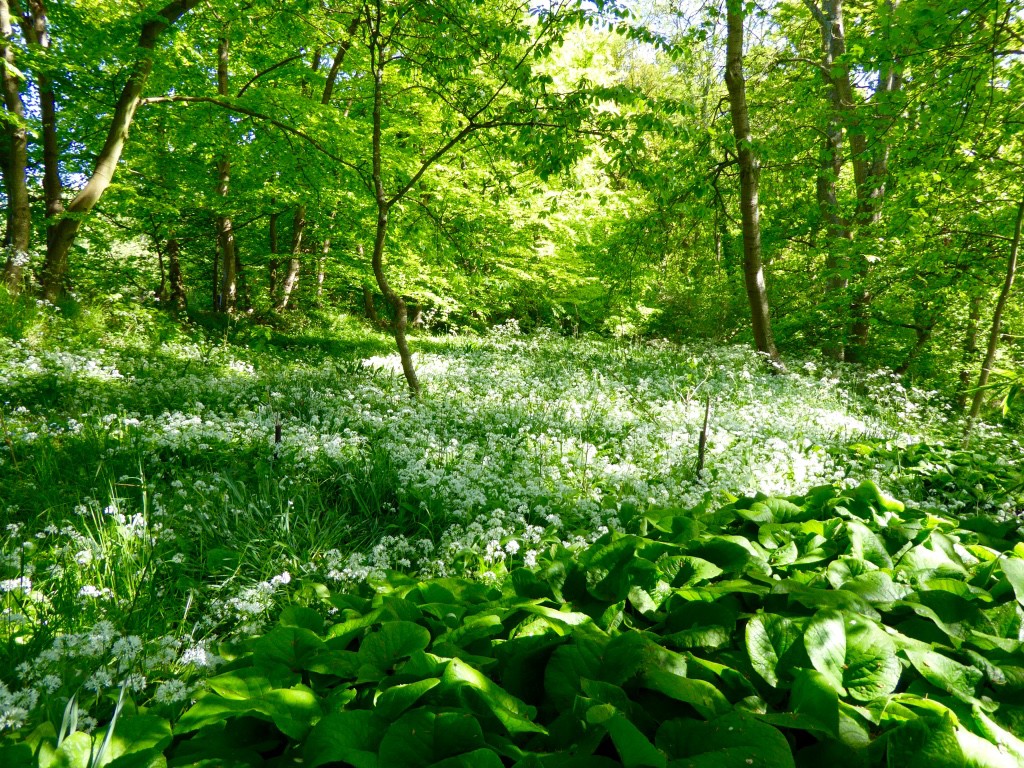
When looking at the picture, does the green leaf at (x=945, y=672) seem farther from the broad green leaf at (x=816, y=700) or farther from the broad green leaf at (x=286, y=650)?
the broad green leaf at (x=286, y=650)

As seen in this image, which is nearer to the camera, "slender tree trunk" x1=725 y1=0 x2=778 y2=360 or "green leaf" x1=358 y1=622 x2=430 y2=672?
"green leaf" x1=358 y1=622 x2=430 y2=672

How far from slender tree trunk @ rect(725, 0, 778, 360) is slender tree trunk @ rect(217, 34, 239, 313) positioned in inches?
382

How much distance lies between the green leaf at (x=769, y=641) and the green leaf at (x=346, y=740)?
91cm

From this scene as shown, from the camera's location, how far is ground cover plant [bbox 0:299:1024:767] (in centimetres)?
124

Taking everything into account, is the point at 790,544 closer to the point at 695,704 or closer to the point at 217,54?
the point at 695,704

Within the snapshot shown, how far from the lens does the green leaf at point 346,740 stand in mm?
1102

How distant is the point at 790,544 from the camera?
2.17 meters

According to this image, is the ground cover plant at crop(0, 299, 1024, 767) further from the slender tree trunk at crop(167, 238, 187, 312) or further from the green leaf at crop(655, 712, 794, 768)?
the slender tree trunk at crop(167, 238, 187, 312)

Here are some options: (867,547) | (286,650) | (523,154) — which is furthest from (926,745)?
(523,154)

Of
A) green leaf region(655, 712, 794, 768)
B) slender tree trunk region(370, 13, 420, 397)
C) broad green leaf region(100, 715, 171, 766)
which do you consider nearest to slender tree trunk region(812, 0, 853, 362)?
slender tree trunk region(370, 13, 420, 397)

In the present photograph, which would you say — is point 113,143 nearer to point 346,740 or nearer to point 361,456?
point 361,456

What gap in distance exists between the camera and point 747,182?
10055 mm

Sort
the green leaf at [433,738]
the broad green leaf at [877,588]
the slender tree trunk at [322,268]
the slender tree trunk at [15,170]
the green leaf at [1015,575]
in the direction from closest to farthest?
1. the green leaf at [433,738]
2. the green leaf at [1015,575]
3. the broad green leaf at [877,588]
4. the slender tree trunk at [15,170]
5. the slender tree trunk at [322,268]

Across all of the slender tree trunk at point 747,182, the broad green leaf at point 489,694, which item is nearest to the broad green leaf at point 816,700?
the broad green leaf at point 489,694
